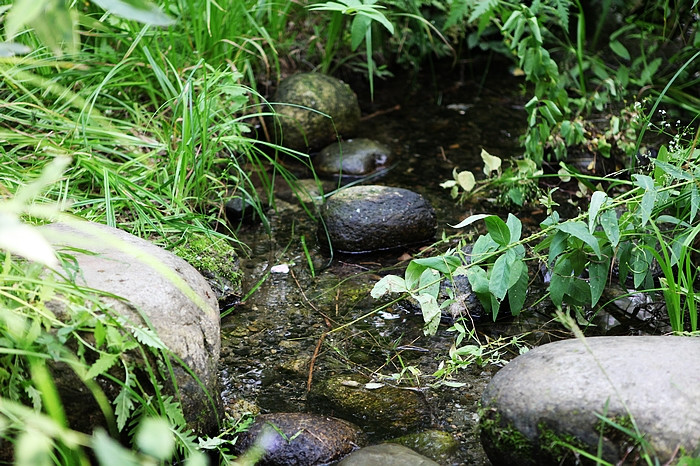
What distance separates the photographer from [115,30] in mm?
3746

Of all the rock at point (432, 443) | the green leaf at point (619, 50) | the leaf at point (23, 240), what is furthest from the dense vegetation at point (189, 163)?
the rock at point (432, 443)

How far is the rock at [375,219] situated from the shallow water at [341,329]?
0.07 meters

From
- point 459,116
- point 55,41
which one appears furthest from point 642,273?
point 459,116

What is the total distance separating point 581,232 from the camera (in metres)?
2.39

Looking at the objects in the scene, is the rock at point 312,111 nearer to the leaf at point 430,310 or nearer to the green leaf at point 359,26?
the green leaf at point 359,26

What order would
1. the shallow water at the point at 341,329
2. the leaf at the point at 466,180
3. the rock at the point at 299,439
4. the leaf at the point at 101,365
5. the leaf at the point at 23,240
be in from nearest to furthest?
the leaf at the point at 23,240, the leaf at the point at 101,365, the rock at the point at 299,439, the shallow water at the point at 341,329, the leaf at the point at 466,180

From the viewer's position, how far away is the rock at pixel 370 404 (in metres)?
2.38

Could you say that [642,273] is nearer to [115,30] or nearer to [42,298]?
[42,298]

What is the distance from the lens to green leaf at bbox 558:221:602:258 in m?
2.36

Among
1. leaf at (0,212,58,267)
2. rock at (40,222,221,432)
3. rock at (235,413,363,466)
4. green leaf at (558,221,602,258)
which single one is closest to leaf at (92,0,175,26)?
leaf at (0,212,58,267)

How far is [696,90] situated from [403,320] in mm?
3371

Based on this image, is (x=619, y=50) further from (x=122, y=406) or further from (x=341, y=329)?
(x=122, y=406)

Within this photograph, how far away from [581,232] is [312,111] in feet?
8.10

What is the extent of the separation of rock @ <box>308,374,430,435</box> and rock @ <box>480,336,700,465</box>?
0.39 metres
